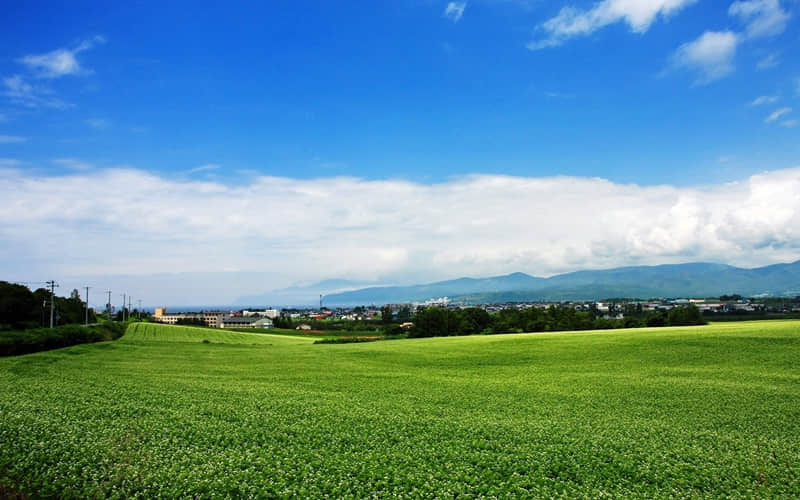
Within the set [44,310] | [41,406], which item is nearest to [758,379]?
[41,406]

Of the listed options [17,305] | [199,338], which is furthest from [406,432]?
[17,305]

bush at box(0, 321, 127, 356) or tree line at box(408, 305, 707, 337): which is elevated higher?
bush at box(0, 321, 127, 356)

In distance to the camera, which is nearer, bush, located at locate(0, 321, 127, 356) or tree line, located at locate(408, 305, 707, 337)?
bush, located at locate(0, 321, 127, 356)

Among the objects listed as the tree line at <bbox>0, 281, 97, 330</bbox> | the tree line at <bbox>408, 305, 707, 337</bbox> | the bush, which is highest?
the tree line at <bbox>0, 281, 97, 330</bbox>

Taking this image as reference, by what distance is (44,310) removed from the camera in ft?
297

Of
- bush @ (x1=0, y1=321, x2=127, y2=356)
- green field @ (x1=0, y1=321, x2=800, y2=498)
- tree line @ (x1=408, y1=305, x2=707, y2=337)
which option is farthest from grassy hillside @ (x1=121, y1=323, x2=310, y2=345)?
green field @ (x1=0, y1=321, x2=800, y2=498)

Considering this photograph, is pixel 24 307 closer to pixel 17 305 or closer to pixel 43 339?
pixel 17 305

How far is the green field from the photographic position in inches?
502

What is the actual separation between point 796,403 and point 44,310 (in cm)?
10903

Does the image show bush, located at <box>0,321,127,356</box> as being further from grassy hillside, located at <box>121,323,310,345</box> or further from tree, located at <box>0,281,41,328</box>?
tree, located at <box>0,281,41,328</box>

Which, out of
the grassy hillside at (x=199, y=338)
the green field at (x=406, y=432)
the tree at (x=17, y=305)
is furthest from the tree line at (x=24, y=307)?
the green field at (x=406, y=432)

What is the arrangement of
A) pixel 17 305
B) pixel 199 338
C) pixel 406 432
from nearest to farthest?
1. pixel 406 432
2. pixel 199 338
3. pixel 17 305

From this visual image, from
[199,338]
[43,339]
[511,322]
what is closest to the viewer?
[43,339]

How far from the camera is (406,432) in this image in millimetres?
17234
